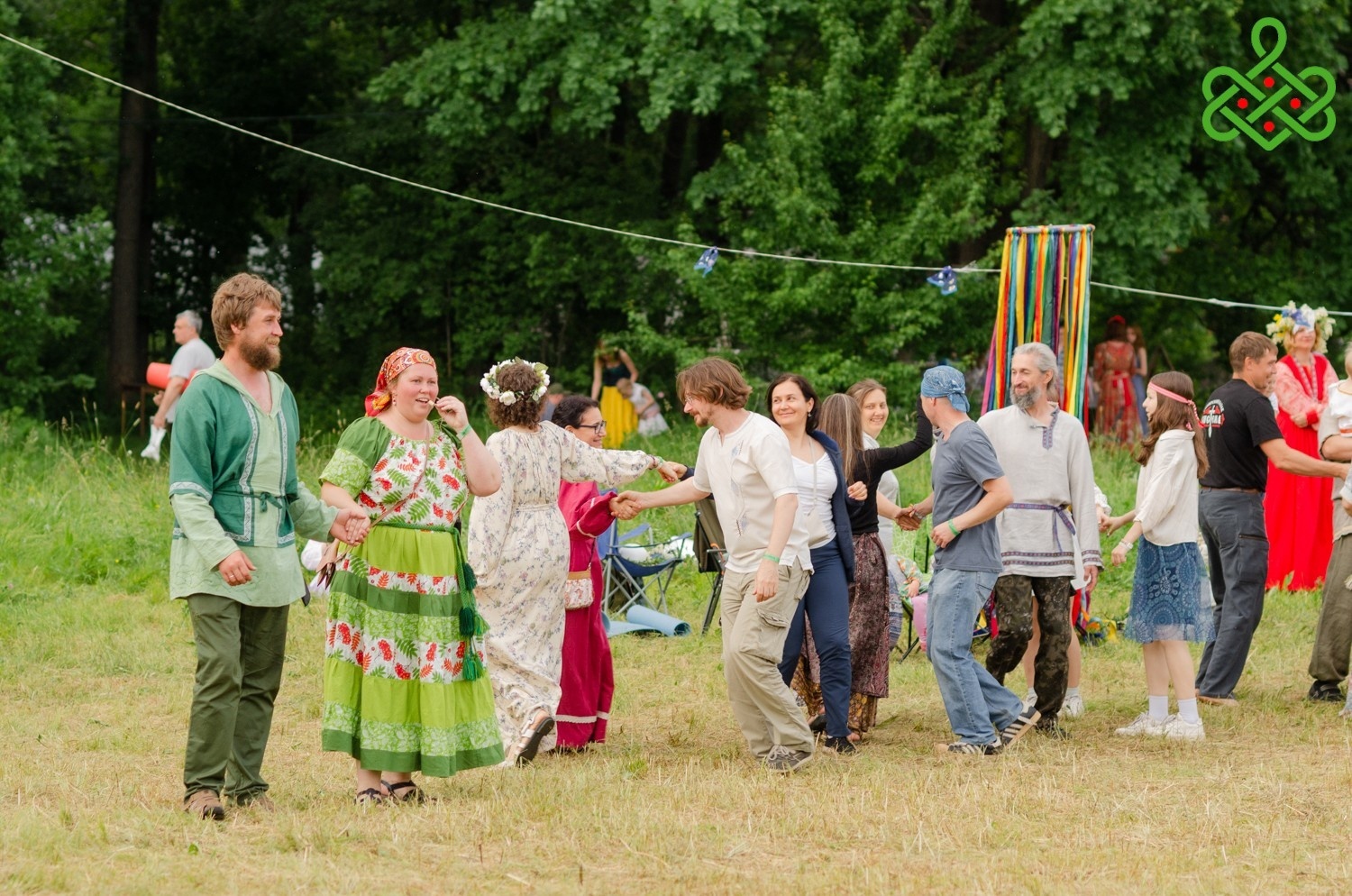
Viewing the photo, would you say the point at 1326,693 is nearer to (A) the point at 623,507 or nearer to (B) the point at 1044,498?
(B) the point at 1044,498

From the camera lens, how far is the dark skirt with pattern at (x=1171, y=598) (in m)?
7.44

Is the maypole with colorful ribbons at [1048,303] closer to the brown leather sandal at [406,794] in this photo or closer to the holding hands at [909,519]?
the holding hands at [909,519]

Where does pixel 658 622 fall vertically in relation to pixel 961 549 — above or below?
below

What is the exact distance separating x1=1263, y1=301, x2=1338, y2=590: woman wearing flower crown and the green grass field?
70.8 inches

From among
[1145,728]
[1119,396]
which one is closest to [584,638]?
[1145,728]

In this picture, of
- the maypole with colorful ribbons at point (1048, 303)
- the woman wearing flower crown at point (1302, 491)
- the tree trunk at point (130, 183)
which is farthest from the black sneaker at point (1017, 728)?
the tree trunk at point (130, 183)

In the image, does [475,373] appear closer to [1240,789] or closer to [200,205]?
[200,205]

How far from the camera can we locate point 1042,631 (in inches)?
287

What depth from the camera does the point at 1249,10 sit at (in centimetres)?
1750

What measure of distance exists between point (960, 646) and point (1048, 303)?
4.28 m

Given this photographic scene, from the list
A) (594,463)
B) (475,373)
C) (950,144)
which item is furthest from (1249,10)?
(594,463)

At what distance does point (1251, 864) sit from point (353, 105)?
22180 mm

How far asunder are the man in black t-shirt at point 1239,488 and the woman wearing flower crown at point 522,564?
10.6 ft

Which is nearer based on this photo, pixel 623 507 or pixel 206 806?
pixel 206 806
